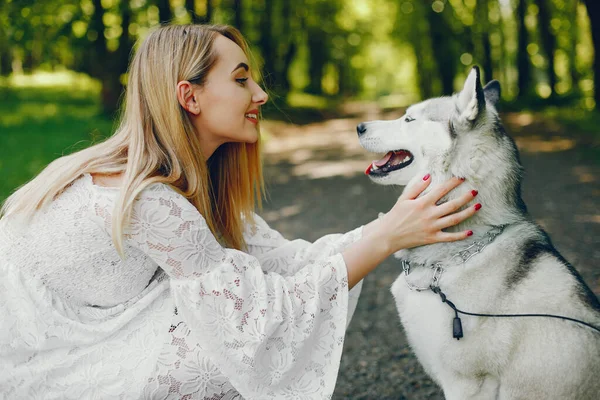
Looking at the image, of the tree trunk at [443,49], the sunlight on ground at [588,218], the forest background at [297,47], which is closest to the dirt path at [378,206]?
the sunlight on ground at [588,218]

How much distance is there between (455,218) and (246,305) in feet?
3.09

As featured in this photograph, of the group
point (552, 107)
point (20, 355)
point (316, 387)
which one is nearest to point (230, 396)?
point (316, 387)

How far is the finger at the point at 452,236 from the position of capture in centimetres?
243

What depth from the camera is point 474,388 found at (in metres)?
2.43

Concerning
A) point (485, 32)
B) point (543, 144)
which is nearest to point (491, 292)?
point (543, 144)

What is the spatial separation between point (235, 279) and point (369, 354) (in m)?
2.03

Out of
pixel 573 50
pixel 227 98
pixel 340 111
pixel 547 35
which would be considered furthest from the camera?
pixel 340 111

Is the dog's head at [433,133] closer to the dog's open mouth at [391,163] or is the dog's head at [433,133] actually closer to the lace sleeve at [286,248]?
the dog's open mouth at [391,163]

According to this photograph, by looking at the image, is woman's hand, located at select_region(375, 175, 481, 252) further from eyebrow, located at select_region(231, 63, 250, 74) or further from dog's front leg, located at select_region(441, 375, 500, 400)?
eyebrow, located at select_region(231, 63, 250, 74)

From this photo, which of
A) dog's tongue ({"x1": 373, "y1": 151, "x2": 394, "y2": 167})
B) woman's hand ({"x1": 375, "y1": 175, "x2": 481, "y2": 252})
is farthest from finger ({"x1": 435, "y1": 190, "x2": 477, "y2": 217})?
dog's tongue ({"x1": 373, "y1": 151, "x2": 394, "y2": 167})

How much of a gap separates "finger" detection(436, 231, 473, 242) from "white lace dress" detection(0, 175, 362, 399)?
1.43 ft

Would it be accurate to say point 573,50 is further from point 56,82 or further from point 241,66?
point 241,66

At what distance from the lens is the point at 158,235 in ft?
7.60

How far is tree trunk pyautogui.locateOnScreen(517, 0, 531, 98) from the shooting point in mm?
22469
